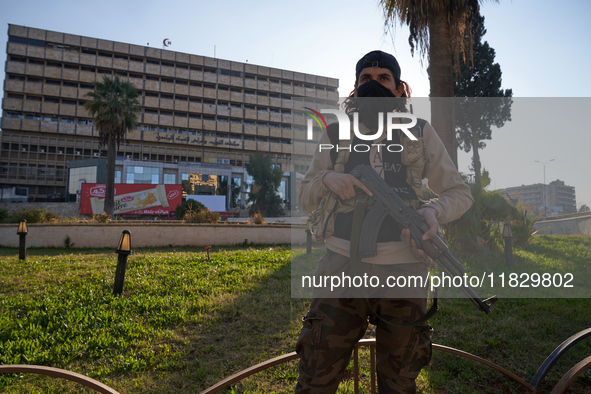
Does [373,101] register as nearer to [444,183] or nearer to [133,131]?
[444,183]

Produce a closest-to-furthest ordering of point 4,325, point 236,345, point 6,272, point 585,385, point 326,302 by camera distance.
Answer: point 326,302 → point 585,385 → point 236,345 → point 4,325 → point 6,272

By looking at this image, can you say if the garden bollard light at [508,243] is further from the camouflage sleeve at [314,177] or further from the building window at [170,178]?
the building window at [170,178]

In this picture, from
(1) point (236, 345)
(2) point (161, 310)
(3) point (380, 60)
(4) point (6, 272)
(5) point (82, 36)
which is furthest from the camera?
(5) point (82, 36)

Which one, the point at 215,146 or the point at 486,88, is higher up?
the point at 215,146

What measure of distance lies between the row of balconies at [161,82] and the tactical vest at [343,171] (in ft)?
167

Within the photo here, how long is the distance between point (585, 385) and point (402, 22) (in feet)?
24.5

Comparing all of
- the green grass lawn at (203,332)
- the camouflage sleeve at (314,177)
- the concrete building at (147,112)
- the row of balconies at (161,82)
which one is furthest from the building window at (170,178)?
the camouflage sleeve at (314,177)

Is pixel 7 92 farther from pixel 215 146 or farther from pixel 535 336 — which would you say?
pixel 535 336

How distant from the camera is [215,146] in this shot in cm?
6800

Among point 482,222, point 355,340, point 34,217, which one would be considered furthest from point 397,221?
point 34,217

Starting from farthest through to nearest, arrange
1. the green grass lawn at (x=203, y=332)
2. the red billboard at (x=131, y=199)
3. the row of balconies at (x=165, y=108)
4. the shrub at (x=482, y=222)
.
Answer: the row of balconies at (x=165, y=108)
the red billboard at (x=131, y=199)
the shrub at (x=482, y=222)
the green grass lawn at (x=203, y=332)

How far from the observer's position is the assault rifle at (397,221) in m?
1.53

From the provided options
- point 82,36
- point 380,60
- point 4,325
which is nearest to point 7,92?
point 82,36

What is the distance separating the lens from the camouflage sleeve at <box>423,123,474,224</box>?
1.58 m
